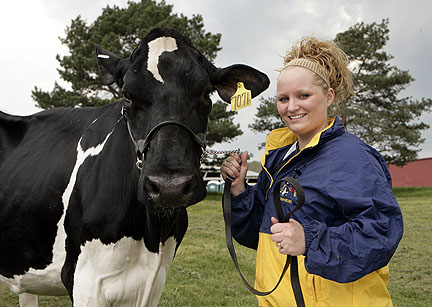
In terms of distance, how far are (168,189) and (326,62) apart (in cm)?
106

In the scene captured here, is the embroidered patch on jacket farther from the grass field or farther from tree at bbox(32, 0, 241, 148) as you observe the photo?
tree at bbox(32, 0, 241, 148)

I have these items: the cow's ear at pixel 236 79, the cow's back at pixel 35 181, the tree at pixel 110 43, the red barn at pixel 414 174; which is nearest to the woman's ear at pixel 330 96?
the cow's ear at pixel 236 79

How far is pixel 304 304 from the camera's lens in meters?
1.97

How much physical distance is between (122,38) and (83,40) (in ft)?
7.94

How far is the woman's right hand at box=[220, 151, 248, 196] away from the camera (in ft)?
8.37

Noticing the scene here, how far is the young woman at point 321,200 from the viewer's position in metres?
1.78

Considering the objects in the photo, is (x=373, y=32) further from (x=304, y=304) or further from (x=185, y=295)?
(x=304, y=304)

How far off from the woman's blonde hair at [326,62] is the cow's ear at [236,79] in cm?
39

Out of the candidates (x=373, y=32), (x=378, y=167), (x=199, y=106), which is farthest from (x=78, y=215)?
(x=373, y=32)

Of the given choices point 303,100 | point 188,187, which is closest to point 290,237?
point 188,187

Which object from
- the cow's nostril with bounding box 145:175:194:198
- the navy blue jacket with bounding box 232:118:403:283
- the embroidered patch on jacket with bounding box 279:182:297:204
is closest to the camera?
the navy blue jacket with bounding box 232:118:403:283

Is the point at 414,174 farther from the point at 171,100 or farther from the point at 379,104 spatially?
the point at 171,100

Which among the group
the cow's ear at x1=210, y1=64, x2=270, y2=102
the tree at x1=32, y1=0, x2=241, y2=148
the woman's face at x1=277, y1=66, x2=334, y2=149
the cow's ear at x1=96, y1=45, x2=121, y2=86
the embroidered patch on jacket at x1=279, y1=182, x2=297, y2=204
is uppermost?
the tree at x1=32, y1=0, x2=241, y2=148

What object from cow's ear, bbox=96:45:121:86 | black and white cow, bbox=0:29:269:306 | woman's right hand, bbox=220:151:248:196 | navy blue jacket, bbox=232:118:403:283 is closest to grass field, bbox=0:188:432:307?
black and white cow, bbox=0:29:269:306
